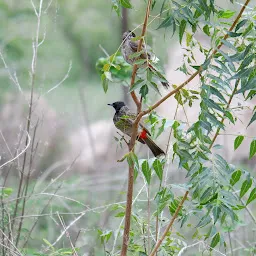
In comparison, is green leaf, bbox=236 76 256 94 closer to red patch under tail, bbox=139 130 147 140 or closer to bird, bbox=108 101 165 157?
bird, bbox=108 101 165 157

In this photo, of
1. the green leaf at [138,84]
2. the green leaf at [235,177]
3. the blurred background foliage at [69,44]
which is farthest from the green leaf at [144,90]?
the blurred background foliage at [69,44]

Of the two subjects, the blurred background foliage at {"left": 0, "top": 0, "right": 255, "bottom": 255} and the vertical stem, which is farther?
the blurred background foliage at {"left": 0, "top": 0, "right": 255, "bottom": 255}

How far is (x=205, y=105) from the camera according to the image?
2.01 metres

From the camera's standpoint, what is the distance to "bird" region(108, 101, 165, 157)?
257 centimetres

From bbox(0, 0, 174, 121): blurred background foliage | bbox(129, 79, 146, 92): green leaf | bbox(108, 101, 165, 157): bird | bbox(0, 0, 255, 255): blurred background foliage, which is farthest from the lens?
bbox(0, 0, 174, 121): blurred background foliage

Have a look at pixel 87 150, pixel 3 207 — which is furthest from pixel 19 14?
pixel 3 207

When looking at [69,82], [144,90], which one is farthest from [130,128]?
[69,82]

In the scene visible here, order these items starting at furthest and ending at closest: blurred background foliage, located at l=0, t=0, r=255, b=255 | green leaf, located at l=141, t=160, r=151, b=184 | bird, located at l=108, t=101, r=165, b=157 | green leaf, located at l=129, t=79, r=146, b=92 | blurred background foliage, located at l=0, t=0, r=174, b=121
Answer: blurred background foliage, located at l=0, t=0, r=174, b=121, blurred background foliage, located at l=0, t=0, r=255, b=255, bird, located at l=108, t=101, r=165, b=157, green leaf, located at l=141, t=160, r=151, b=184, green leaf, located at l=129, t=79, r=146, b=92

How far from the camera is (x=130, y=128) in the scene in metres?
2.87

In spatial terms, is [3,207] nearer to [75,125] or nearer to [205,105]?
[205,105]

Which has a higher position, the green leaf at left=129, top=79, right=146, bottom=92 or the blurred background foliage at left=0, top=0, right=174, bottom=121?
the green leaf at left=129, top=79, right=146, bottom=92

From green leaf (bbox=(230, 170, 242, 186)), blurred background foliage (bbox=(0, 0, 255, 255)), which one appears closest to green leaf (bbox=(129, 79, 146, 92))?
green leaf (bbox=(230, 170, 242, 186))

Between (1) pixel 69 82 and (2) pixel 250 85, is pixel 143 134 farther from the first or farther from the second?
(1) pixel 69 82

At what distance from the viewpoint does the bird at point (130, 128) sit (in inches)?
101
